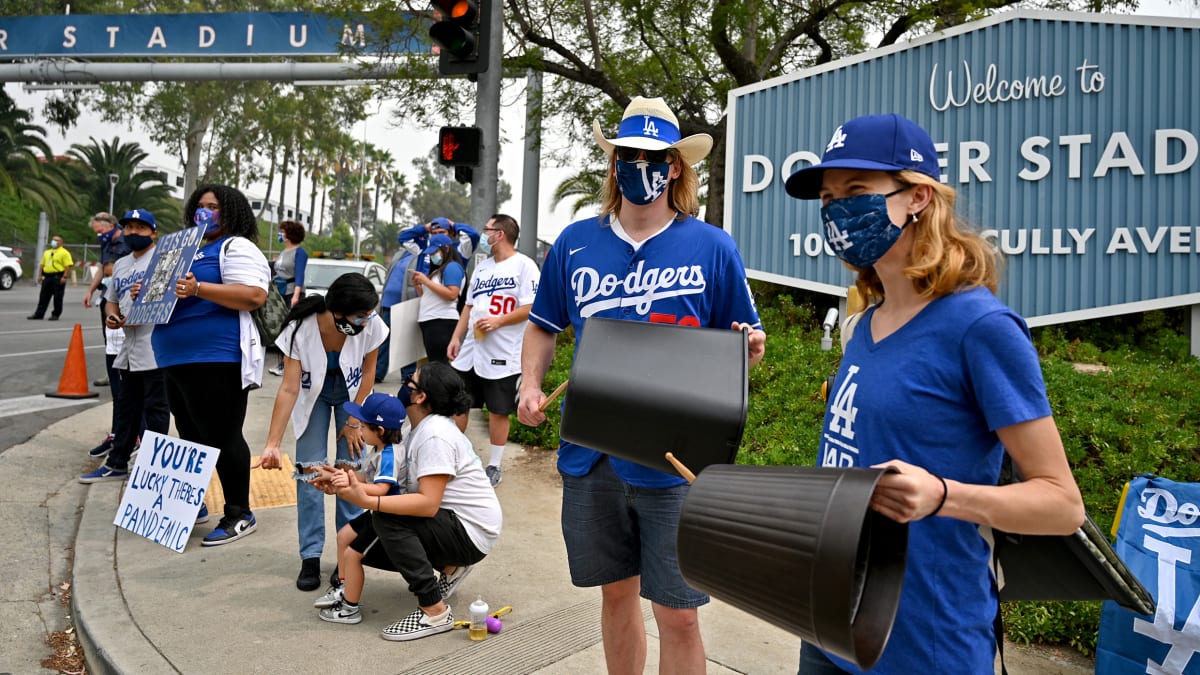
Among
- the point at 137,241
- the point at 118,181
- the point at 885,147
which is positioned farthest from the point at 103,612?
the point at 118,181

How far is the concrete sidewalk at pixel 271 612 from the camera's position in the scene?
3568mm

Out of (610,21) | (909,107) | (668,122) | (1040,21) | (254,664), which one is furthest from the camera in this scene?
(610,21)

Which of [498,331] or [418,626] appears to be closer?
[418,626]

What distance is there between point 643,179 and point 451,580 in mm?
2335

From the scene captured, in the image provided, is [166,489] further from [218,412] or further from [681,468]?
[681,468]

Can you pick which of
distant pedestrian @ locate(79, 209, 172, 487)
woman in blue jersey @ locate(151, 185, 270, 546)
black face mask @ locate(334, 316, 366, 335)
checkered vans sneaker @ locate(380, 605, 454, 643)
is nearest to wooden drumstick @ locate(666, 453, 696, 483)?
checkered vans sneaker @ locate(380, 605, 454, 643)

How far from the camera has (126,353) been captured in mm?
6070

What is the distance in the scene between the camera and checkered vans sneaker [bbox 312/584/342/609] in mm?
3980

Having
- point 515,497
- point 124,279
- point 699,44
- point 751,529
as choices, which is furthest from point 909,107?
point 751,529

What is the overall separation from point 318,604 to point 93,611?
3.12ft

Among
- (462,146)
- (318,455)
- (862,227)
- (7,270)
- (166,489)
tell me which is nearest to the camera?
(862,227)

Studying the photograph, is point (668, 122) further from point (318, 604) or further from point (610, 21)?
point (610, 21)

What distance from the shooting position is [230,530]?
196 inches

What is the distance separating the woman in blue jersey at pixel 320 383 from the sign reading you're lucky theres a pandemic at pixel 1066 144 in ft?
16.3
